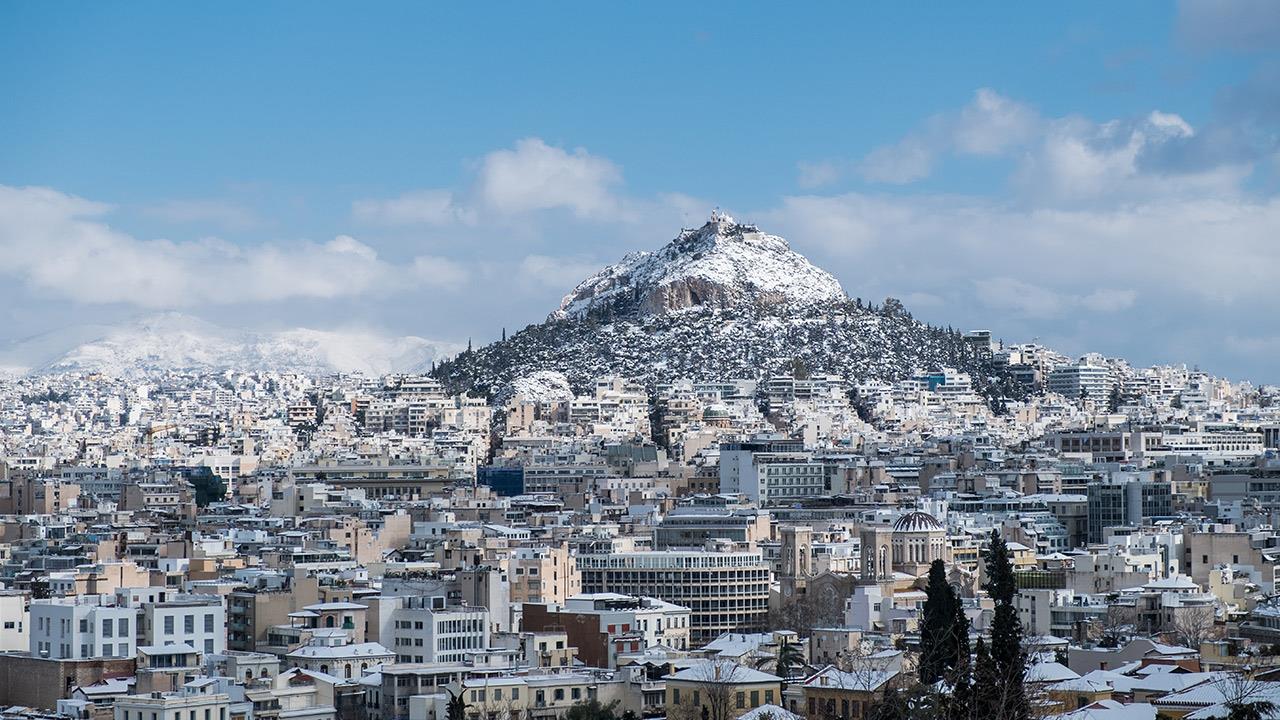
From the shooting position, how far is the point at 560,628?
230 ft

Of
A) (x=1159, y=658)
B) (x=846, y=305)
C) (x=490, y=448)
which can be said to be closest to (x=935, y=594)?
(x=1159, y=658)

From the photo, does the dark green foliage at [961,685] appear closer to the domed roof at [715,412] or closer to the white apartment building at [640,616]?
the white apartment building at [640,616]

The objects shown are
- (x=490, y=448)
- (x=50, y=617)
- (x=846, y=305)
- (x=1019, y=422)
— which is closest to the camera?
(x=50, y=617)

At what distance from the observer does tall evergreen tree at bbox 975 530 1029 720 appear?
145ft

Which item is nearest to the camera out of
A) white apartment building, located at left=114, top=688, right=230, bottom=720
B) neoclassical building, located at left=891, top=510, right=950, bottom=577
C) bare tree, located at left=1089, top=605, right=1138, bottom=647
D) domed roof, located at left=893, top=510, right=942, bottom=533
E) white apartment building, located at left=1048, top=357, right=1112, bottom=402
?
white apartment building, located at left=114, top=688, right=230, bottom=720

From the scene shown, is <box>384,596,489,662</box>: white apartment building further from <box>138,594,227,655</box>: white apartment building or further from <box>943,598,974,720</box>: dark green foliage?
<box>943,598,974,720</box>: dark green foliage

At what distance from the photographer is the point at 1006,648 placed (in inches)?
1941

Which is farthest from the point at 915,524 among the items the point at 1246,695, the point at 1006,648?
the point at 1246,695

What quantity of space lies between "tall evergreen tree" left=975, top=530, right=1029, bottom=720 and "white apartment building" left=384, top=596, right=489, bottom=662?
1478 centimetres

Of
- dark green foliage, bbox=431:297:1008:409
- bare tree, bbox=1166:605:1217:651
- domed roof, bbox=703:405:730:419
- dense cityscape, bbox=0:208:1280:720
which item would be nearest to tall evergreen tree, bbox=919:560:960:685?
dense cityscape, bbox=0:208:1280:720

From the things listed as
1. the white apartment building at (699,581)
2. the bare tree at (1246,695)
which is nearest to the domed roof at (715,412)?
the white apartment building at (699,581)

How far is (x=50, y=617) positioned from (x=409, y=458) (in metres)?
76.2

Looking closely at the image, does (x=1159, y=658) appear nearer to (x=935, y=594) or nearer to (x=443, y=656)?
(x=935, y=594)

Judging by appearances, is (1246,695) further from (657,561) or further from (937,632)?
(657,561)
